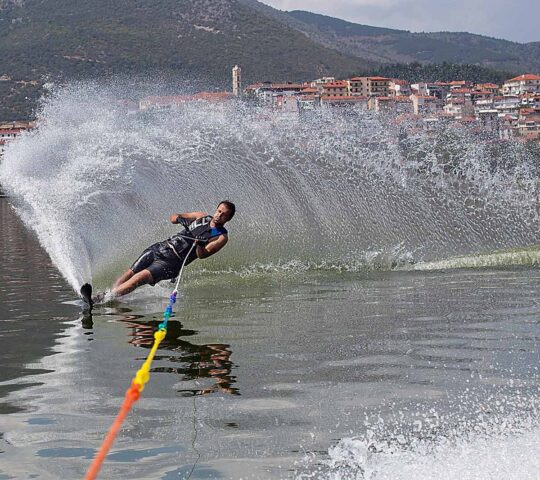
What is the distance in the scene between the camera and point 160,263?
11.3 meters

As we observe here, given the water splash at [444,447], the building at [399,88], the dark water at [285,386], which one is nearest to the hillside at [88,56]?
the building at [399,88]

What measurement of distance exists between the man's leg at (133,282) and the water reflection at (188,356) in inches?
45.8

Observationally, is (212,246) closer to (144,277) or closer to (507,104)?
(144,277)

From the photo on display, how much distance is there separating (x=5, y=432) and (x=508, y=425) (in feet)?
9.66

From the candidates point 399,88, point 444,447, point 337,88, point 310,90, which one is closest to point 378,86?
point 399,88

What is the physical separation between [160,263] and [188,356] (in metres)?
3.39

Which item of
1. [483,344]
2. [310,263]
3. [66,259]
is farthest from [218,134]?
[483,344]

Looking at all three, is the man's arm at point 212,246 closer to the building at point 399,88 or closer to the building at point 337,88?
the building at point 337,88

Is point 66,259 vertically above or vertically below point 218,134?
below

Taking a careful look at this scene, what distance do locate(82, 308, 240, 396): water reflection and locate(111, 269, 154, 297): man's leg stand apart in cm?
116

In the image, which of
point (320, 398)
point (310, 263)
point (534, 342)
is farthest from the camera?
point (310, 263)

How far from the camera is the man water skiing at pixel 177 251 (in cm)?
1112

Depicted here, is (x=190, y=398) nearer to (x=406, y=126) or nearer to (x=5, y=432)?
(x=5, y=432)

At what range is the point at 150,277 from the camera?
37.0 feet
